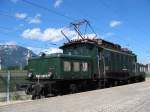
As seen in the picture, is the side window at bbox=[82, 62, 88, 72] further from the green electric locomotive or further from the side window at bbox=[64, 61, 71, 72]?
the side window at bbox=[64, 61, 71, 72]

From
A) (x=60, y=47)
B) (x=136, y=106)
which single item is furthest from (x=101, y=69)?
(x=136, y=106)

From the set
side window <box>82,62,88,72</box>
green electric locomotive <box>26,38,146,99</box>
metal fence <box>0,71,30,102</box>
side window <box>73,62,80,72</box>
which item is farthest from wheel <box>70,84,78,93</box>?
metal fence <box>0,71,30,102</box>

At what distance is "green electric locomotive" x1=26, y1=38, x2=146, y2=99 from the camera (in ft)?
68.9

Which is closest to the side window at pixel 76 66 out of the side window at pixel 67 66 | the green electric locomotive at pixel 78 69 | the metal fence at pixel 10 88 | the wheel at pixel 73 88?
the green electric locomotive at pixel 78 69

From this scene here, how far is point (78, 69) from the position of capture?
23.3m

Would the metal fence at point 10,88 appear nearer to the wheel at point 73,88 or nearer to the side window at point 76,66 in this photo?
the wheel at point 73,88

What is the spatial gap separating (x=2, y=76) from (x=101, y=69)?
7.95 meters

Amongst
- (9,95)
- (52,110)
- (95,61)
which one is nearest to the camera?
(52,110)

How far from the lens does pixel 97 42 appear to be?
2638cm

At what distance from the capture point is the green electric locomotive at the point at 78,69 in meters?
21.0

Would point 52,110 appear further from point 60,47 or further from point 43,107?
point 60,47

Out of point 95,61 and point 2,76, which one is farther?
point 95,61

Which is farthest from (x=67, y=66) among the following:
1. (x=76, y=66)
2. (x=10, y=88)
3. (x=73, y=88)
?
(x=10, y=88)

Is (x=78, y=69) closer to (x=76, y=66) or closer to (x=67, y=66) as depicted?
(x=76, y=66)
